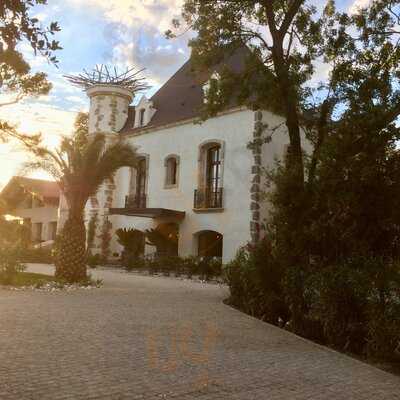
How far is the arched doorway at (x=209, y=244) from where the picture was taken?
23.5m

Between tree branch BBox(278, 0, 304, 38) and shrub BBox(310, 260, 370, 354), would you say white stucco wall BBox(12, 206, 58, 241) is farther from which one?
shrub BBox(310, 260, 370, 354)

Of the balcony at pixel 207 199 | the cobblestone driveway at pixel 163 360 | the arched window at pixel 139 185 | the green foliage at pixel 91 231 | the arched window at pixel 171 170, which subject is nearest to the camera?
the cobblestone driveway at pixel 163 360

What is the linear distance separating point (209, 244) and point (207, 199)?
207 cm

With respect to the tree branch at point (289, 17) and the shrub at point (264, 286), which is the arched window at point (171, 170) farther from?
the shrub at point (264, 286)

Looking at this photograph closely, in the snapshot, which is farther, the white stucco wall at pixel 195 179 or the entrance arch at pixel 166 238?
the entrance arch at pixel 166 238

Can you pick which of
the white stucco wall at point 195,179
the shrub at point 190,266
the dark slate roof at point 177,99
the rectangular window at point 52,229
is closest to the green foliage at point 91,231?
the white stucco wall at point 195,179

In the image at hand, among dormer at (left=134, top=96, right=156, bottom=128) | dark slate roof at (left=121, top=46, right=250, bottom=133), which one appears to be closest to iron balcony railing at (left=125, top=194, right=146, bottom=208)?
dark slate roof at (left=121, top=46, right=250, bottom=133)

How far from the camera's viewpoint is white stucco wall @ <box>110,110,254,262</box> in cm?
2173

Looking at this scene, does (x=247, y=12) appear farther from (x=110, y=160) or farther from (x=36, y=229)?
(x=36, y=229)

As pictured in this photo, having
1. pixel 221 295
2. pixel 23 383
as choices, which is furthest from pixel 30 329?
pixel 221 295

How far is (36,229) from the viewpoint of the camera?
40.5 meters

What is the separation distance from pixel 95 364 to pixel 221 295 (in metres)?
8.29

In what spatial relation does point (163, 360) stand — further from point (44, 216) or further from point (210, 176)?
point (44, 216)

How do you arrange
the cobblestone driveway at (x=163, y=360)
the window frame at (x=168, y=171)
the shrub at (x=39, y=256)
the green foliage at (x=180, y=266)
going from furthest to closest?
the shrub at (x=39, y=256) < the window frame at (x=168, y=171) < the green foliage at (x=180, y=266) < the cobblestone driveway at (x=163, y=360)
